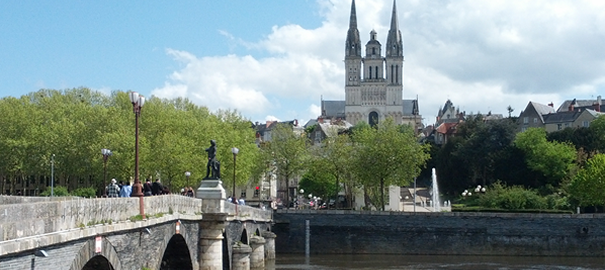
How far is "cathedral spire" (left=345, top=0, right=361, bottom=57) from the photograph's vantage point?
174 m

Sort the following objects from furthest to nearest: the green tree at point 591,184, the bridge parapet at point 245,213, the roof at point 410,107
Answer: the roof at point 410,107, the green tree at point 591,184, the bridge parapet at point 245,213

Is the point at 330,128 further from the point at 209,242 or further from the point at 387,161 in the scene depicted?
the point at 209,242

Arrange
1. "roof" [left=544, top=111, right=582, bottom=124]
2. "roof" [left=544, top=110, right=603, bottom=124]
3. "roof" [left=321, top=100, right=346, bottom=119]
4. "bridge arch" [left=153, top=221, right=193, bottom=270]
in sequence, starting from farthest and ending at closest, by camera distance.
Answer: "roof" [left=321, top=100, right=346, bottom=119] < "roof" [left=544, top=111, right=582, bottom=124] < "roof" [left=544, top=110, right=603, bottom=124] < "bridge arch" [left=153, top=221, right=193, bottom=270]

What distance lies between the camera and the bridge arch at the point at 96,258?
50.7ft

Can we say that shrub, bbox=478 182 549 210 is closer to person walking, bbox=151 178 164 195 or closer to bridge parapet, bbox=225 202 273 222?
bridge parapet, bbox=225 202 273 222

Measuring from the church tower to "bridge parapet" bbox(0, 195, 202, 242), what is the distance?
155519mm

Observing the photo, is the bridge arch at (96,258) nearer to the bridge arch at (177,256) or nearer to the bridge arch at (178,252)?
the bridge arch at (178,252)

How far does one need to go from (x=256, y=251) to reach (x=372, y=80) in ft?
439

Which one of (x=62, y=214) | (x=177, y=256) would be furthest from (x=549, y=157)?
(x=62, y=214)

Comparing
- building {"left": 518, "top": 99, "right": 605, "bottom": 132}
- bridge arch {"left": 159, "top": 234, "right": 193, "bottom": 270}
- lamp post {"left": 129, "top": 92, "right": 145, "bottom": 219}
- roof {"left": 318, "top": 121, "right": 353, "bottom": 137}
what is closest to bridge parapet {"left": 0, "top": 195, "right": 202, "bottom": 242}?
→ lamp post {"left": 129, "top": 92, "right": 145, "bottom": 219}

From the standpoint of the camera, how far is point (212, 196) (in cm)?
2848

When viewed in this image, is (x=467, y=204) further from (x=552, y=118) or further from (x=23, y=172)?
(x=23, y=172)

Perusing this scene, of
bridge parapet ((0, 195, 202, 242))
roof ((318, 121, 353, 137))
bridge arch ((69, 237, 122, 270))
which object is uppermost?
roof ((318, 121, 353, 137))

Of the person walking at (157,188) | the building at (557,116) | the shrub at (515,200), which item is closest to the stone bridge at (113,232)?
the person walking at (157,188)
